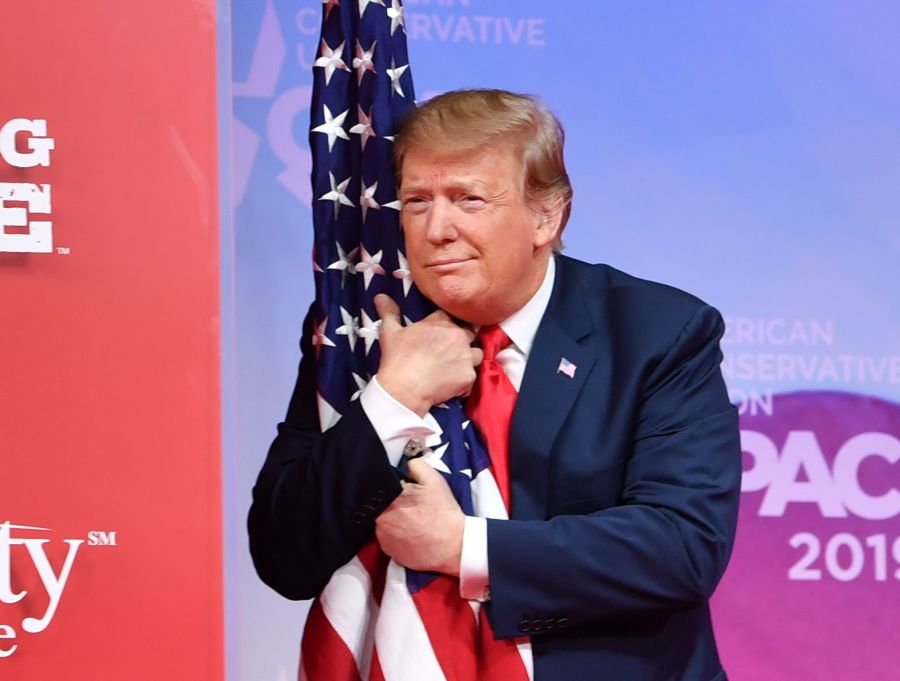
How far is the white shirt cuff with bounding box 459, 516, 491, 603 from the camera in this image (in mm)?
1766

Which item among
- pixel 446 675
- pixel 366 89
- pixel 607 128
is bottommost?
pixel 446 675

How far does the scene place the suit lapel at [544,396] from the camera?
1858 mm

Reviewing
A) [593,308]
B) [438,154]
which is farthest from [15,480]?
[593,308]

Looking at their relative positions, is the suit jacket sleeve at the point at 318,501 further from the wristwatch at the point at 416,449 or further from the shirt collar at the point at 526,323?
the shirt collar at the point at 526,323

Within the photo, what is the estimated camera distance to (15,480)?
1.67 m

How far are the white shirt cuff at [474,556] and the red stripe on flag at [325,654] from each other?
23 cm

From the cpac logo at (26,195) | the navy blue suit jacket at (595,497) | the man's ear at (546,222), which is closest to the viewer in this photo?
the cpac logo at (26,195)

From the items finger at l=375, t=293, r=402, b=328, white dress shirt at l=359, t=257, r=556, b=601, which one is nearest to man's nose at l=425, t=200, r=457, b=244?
finger at l=375, t=293, r=402, b=328

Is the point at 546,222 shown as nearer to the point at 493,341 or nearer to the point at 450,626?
the point at 493,341

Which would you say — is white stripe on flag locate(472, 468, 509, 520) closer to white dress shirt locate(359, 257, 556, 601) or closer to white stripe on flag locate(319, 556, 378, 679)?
white dress shirt locate(359, 257, 556, 601)

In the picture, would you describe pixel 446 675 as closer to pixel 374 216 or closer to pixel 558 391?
pixel 558 391

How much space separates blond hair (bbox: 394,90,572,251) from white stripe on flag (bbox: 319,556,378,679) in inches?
25.4

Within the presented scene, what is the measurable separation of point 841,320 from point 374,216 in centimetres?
153

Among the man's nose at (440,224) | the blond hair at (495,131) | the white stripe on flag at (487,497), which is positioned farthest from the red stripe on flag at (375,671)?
the blond hair at (495,131)
